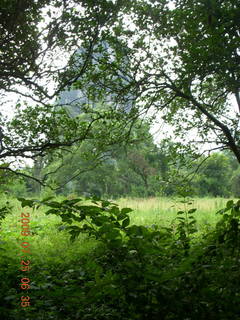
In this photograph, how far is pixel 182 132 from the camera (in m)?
9.41

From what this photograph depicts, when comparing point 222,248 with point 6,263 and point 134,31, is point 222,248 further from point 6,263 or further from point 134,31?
point 134,31

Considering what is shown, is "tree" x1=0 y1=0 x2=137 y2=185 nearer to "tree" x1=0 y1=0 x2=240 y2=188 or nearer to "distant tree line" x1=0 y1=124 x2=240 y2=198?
"tree" x1=0 y1=0 x2=240 y2=188

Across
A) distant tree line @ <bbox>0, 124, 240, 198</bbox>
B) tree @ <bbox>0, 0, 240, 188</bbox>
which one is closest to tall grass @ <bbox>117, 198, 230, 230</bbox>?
tree @ <bbox>0, 0, 240, 188</bbox>

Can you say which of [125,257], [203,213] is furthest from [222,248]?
[203,213]

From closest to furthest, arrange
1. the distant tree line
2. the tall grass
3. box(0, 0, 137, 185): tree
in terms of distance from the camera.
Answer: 1. box(0, 0, 137, 185): tree
2. the tall grass
3. the distant tree line

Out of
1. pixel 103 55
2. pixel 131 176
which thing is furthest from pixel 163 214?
pixel 131 176

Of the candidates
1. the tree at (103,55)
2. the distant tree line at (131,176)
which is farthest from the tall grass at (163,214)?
the distant tree line at (131,176)

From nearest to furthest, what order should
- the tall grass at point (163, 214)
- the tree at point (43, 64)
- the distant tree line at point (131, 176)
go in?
1. the tree at point (43, 64)
2. the tall grass at point (163, 214)
3. the distant tree line at point (131, 176)

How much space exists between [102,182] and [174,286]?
36640 mm

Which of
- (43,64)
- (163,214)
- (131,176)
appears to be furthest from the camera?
(131,176)

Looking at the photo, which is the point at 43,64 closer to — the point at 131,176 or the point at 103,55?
the point at 103,55

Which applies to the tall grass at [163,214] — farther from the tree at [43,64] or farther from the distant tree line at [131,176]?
the distant tree line at [131,176]

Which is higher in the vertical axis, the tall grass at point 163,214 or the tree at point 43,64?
the tree at point 43,64

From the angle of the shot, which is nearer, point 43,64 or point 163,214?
point 43,64
